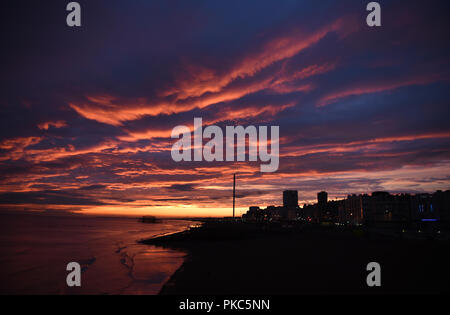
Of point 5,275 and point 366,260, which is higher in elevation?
point 366,260

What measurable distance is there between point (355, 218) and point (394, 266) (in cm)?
19728

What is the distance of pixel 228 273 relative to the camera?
1738 centimetres
